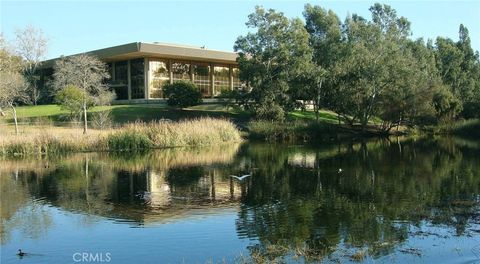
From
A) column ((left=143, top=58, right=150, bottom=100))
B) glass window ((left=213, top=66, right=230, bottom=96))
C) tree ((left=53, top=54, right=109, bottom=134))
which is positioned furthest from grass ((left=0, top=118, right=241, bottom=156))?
glass window ((left=213, top=66, right=230, bottom=96))

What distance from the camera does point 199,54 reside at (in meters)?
73.9

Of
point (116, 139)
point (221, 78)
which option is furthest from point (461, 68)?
point (116, 139)

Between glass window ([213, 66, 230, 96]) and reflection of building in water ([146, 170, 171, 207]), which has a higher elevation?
glass window ([213, 66, 230, 96])

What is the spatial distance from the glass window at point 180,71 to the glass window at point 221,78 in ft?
18.3

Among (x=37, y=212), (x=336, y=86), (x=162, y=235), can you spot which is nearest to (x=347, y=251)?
(x=162, y=235)

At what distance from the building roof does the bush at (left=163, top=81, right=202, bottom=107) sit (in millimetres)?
8265

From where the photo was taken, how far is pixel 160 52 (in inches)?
2756

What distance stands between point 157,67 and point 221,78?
12837mm

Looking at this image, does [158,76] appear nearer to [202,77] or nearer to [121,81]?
[121,81]

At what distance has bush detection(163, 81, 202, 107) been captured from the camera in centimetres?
6247

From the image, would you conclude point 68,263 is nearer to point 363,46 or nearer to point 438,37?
point 363,46

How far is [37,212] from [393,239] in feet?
36.6

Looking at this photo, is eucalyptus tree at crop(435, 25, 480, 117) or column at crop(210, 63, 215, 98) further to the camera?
column at crop(210, 63, 215, 98)

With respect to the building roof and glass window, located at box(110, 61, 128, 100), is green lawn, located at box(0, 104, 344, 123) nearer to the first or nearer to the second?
the building roof
